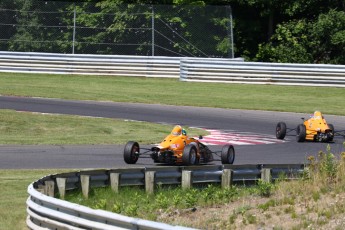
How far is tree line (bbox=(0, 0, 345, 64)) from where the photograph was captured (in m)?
38.8

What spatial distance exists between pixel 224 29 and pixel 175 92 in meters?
4.56

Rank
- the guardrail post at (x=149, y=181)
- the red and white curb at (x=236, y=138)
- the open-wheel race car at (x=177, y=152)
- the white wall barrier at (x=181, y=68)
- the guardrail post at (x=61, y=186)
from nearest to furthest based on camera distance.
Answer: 1. the guardrail post at (x=61, y=186)
2. the guardrail post at (x=149, y=181)
3. the open-wheel race car at (x=177, y=152)
4. the red and white curb at (x=236, y=138)
5. the white wall barrier at (x=181, y=68)

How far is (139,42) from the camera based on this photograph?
128ft

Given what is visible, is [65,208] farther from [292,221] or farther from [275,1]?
[275,1]

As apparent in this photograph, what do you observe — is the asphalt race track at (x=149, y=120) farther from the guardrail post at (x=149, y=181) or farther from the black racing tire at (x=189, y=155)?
the guardrail post at (x=149, y=181)

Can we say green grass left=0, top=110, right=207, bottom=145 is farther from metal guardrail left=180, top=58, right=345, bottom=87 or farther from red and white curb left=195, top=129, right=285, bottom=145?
metal guardrail left=180, top=58, right=345, bottom=87

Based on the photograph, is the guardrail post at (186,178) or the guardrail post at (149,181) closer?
the guardrail post at (149,181)

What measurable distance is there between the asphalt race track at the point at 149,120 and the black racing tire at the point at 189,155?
1.25m

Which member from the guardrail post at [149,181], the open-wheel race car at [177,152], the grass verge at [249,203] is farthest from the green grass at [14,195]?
the guardrail post at [149,181]

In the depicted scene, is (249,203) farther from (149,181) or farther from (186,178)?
(186,178)

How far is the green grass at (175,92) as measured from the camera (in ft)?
110

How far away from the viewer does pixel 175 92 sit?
35.9m

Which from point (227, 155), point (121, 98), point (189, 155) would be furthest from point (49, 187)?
point (121, 98)

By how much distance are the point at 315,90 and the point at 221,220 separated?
→ 24.7m
